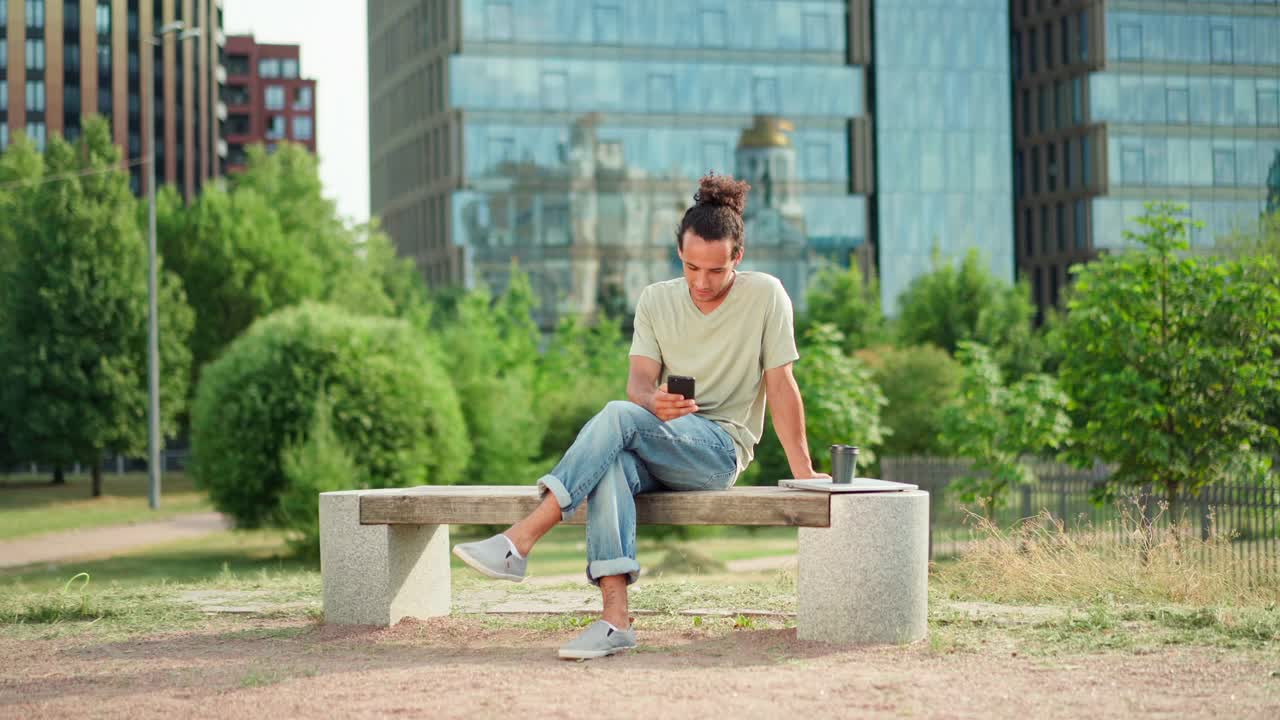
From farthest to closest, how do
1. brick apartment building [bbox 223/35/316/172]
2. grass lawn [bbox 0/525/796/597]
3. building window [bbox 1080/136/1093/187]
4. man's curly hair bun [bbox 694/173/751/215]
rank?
brick apartment building [bbox 223/35/316/172]
building window [bbox 1080/136/1093/187]
grass lawn [bbox 0/525/796/597]
man's curly hair bun [bbox 694/173/751/215]

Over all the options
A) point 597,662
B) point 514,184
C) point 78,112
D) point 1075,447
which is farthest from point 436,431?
point 78,112

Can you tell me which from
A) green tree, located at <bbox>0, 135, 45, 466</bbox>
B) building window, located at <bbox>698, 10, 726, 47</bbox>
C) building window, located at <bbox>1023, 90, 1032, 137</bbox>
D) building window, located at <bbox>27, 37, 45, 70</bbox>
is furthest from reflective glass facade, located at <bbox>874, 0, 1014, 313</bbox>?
building window, located at <bbox>27, 37, 45, 70</bbox>

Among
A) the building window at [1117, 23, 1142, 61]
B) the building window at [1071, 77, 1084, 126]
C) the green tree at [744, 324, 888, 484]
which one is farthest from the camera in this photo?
the building window at [1071, 77, 1084, 126]

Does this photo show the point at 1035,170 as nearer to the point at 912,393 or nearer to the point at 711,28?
the point at 711,28

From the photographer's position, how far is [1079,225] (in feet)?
208

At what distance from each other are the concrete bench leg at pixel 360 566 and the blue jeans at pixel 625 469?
1084 millimetres

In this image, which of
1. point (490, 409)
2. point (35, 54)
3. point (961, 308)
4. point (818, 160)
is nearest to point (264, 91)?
point (35, 54)

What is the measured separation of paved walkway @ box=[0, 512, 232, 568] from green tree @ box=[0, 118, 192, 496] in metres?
8.14

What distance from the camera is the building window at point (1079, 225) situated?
63219mm

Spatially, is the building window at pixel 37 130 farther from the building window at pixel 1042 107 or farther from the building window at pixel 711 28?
the building window at pixel 1042 107

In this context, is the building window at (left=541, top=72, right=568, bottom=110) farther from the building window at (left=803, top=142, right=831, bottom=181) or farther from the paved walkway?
the paved walkway

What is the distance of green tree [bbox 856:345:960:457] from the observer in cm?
3438

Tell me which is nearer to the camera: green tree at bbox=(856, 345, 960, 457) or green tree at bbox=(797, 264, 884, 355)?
green tree at bbox=(856, 345, 960, 457)

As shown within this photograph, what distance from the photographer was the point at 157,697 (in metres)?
5.11
